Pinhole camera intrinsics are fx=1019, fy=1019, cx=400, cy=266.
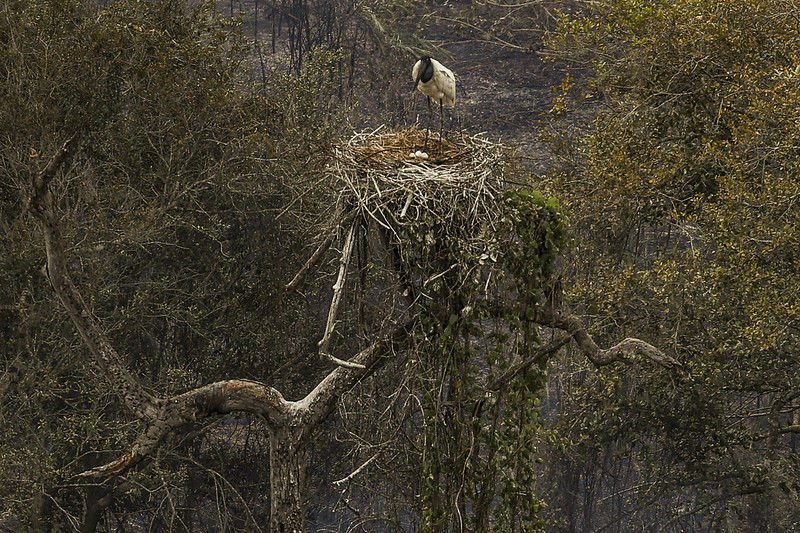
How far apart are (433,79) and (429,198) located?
2.93 feet

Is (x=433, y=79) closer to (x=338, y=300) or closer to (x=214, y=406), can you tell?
(x=338, y=300)

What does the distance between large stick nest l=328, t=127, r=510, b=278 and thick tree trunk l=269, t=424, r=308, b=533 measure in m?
1.25

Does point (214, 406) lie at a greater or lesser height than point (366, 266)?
lesser

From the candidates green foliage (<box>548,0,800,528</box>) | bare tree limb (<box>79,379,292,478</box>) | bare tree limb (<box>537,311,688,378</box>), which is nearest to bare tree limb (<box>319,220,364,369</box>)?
bare tree limb (<box>79,379,292,478</box>)

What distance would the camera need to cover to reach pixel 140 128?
1237cm

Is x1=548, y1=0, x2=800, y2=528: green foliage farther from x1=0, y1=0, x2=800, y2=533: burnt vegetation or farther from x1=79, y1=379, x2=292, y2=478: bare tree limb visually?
x1=79, y1=379, x2=292, y2=478: bare tree limb

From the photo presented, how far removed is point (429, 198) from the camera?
5.38 metres

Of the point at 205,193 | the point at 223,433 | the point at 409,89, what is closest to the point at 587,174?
the point at 205,193

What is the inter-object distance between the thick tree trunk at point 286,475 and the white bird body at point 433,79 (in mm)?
2111

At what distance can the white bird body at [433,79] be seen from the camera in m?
5.85

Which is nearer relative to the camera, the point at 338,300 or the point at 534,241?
the point at 338,300

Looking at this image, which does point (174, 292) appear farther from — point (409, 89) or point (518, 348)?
point (409, 89)

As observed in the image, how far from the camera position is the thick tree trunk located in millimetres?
5844

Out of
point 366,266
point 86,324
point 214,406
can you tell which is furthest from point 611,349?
point 86,324
